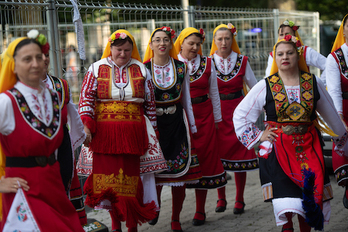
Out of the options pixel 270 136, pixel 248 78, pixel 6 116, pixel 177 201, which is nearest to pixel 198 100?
pixel 248 78

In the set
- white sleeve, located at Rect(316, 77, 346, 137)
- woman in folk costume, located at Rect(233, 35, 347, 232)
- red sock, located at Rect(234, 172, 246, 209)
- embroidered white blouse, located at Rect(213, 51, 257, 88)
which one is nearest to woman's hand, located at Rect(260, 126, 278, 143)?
woman in folk costume, located at Rect(233, 35, 347, 232)

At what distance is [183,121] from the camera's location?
5551 millimetres

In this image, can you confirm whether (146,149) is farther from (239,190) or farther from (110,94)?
(239,190)

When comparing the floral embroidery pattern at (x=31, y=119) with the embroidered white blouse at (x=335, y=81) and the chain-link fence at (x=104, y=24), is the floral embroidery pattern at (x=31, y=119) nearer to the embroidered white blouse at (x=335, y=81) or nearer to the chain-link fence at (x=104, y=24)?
the chain-link fence at (x=104, y=24)

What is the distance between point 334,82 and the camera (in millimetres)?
5281

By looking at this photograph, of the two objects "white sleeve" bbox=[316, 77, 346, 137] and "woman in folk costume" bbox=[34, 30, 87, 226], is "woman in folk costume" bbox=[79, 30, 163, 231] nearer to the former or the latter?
"woman in folk costume" bbox=[34, 30, 87, 226]

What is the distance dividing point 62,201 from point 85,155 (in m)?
1.75

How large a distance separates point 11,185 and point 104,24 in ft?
13.2

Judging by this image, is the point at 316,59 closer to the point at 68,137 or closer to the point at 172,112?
the point at 172,112

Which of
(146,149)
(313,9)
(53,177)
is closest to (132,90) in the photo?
(146,149)

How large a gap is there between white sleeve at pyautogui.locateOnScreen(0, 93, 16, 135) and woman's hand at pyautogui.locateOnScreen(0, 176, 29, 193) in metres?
0.29

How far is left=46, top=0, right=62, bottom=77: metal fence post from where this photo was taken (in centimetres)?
558

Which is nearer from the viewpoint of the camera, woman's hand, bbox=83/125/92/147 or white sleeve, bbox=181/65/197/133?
woman's hand, bbox=83/125/92/147

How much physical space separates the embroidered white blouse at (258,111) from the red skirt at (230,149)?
5.63ft
